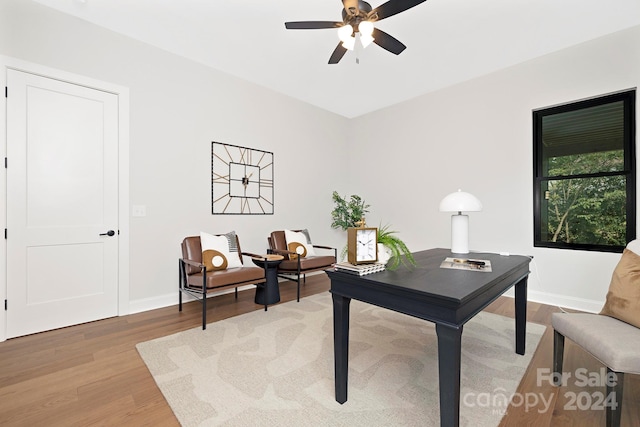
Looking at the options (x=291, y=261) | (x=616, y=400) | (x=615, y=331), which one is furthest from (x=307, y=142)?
(x=616, y=400)

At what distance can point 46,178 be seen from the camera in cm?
258

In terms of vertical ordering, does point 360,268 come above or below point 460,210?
below

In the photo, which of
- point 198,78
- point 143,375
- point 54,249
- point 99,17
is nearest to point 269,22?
point 198,78

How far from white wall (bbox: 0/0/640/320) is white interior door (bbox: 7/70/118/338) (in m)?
0.22

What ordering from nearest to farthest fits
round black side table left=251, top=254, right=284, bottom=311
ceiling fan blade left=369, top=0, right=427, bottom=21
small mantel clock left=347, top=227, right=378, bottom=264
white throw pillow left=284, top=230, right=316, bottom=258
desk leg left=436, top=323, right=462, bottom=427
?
desk leg left=436, top=323, right=462, bottom=427
small mantel clock left=347, top=227, right=378, bottom=264
ceiling fan blade left=369, top=0, right=427, bottom=21
round black side table left=251, top=254, right=284, bottom=311
white throw pillow left=284, top=230, right=316, bottom=258

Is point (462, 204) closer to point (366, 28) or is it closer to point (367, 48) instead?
point (366, 28)

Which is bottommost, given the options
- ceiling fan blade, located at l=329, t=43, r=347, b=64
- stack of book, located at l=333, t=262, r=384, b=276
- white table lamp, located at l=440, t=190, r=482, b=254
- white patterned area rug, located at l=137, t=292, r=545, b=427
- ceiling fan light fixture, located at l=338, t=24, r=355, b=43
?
white patterned area rug, located at l=137, t=292, r=545, b=427

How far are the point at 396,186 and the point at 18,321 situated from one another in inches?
187

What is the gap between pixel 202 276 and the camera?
2756mm

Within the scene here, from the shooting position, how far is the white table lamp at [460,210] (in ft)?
7.51

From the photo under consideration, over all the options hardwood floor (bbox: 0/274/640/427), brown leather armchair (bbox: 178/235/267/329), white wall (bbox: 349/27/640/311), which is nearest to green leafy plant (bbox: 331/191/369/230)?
white wall (bbox: 349/27/640/311)

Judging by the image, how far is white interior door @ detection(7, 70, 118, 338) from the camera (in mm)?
2451

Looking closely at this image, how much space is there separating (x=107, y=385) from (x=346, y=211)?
3.91 meters

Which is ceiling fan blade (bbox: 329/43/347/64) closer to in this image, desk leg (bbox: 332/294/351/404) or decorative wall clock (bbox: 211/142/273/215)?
decorative wall clock (bbox: 211/142/273/215)
